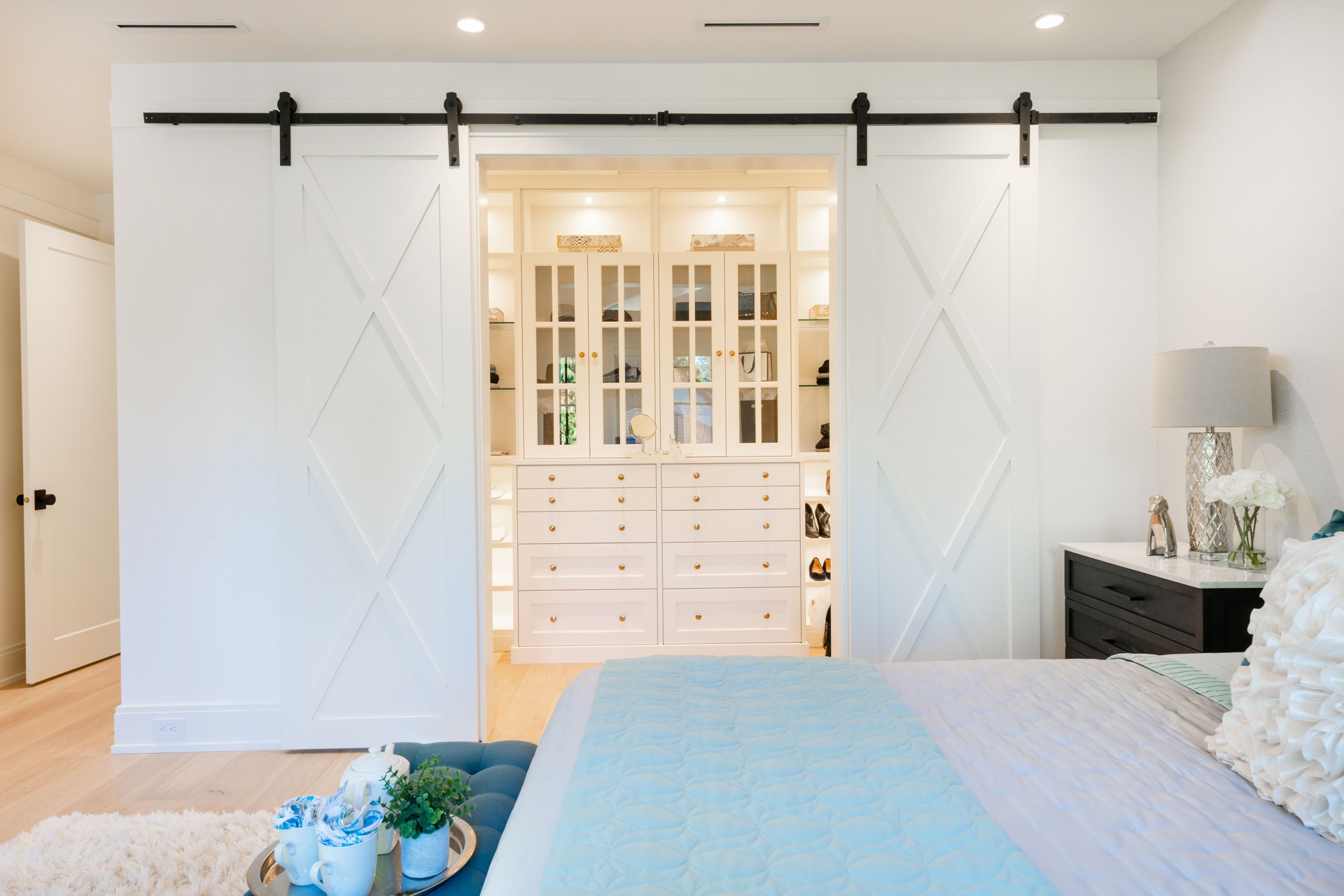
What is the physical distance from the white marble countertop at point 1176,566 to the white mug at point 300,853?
2.28 metres

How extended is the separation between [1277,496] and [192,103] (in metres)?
3.94

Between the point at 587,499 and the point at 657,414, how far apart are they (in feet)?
2.09

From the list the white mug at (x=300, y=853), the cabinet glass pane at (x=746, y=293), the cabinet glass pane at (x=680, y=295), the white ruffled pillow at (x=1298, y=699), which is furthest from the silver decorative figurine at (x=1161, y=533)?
the white mug at (x=300, y=853)

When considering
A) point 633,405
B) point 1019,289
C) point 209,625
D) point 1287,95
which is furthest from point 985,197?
point 209,625

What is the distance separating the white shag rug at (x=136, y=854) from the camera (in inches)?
75.4

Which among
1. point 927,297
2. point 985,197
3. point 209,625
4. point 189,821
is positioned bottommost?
point 189,821

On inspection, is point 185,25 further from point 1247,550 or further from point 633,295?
point 1247,550

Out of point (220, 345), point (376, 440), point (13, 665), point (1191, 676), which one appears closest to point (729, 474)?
point (376, 440)

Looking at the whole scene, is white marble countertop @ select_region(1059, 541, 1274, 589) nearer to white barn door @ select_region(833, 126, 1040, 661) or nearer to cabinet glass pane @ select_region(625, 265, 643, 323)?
white barn door @ select_region(833, 126, 1040, 661)

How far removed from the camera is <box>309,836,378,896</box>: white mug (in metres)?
1.21

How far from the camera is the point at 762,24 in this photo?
2547 mm

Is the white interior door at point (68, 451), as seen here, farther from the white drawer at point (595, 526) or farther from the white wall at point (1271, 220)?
the white wall at point (1271, 220)

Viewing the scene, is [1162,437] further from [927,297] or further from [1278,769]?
[1278,769]

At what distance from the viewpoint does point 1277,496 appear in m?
2.10
